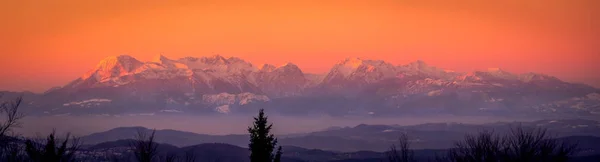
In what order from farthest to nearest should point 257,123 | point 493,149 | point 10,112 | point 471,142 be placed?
point 471,142 < point 493,149 < point 10,112 < point 257,123

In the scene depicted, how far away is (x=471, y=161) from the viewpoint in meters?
86.6

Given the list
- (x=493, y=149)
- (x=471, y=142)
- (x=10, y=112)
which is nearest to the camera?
(x=10, y=112)

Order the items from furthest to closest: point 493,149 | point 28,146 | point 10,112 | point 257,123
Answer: point 493,149 < point 10,112 < point 257,123 < point 28,146

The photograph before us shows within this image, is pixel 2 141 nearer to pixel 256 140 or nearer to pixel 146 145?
pixel 146 145

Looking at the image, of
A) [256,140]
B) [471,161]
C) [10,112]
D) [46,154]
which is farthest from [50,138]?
[471,161]

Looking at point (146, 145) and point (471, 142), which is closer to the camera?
point (146, 145)

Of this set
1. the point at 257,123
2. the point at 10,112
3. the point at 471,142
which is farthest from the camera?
the point at 471,142

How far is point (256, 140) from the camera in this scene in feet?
254

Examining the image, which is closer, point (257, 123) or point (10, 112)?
point (257, 123)

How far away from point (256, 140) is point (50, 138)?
18.2 metres

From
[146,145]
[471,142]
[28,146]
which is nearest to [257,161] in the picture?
[146,145]

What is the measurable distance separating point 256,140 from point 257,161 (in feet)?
6.32

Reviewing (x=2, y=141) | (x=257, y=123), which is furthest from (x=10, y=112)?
(x=257, y=123)

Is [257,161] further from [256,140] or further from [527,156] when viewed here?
[527,156]
